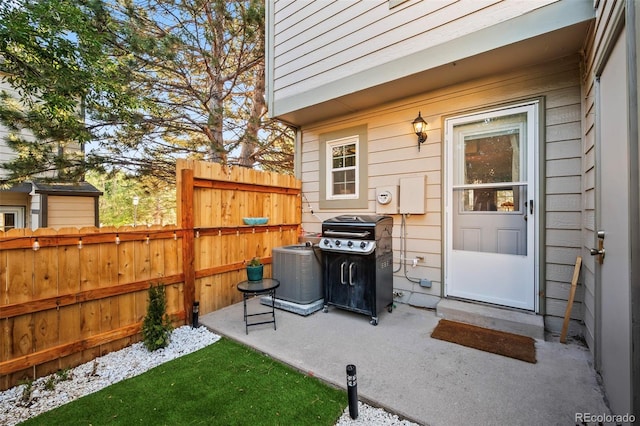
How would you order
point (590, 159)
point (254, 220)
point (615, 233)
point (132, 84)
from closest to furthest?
point (615, 233)
point (590, 159)
point (254, 220)
point (132, 84)

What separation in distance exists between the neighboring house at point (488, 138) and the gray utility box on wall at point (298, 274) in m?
1.22

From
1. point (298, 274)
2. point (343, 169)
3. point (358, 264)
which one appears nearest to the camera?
point (358, 264)

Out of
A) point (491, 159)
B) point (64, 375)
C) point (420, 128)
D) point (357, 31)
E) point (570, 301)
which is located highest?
point (357, 31)

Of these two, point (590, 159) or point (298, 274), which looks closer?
point (590, 159)

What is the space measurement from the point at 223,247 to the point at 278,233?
1.08 meters

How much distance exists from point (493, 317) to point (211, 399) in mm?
3001

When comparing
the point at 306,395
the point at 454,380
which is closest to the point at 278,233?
the point at 306,395

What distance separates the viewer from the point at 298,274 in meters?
3.60

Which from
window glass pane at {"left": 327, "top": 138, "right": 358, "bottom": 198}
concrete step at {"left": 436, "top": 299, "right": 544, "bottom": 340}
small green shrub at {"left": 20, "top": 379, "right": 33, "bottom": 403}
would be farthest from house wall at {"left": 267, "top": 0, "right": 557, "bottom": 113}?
small green shrub at {"left": 20, "top": 379, "right": 33, "bottom": 403}

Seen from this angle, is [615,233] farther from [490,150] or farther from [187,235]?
[187,235]

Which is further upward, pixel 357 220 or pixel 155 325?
pixel 357 220

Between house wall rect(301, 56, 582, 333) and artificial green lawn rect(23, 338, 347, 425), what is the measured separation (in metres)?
2.28

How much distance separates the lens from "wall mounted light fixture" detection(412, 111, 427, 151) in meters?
3.65

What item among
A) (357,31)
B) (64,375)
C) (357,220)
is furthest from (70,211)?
(357,31)
